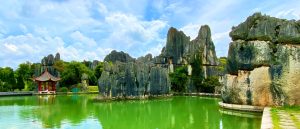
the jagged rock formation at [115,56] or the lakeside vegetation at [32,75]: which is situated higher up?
the jagged rock formation at [115,56]

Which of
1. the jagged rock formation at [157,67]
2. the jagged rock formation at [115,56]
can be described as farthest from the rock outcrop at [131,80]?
the jagged rock formation at [115,56]

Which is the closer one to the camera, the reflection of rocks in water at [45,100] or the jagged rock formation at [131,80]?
the reflection of rocks in water at [45,100]

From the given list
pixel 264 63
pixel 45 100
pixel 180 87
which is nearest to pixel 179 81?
pixel 180 87

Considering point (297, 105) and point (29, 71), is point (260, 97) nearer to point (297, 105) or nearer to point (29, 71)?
point (297, 105)

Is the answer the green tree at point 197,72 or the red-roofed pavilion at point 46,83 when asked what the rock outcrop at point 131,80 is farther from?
the red-roofed pavilion at point 46,83

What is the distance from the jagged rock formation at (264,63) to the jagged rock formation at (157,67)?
17688 millimetres

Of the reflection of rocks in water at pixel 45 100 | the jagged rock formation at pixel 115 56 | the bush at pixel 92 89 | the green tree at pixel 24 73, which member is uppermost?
the jagged rock formation at pixel 115 56

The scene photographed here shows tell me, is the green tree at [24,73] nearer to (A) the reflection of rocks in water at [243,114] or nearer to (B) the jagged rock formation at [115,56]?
(B) the jagged rock formation at [115,56]

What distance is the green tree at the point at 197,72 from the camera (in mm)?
57031

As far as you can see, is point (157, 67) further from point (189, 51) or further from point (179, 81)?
point (189, 51)

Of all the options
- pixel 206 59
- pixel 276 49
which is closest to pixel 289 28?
pixel 276 49

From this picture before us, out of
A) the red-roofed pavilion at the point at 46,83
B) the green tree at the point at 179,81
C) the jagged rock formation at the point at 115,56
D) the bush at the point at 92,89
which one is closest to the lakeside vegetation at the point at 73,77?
the green tree at the point at 179,81

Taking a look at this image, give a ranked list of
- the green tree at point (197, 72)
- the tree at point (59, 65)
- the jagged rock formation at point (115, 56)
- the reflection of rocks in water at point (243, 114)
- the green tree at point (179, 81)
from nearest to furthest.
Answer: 1. the reflection of rocks in water at point (243, 114)
2. the green tree at point (197, 72)
3. the green tree at point (179, 81)
4. the jagged rock formation at point (115, 56)
5. the tree at point (59, 65)

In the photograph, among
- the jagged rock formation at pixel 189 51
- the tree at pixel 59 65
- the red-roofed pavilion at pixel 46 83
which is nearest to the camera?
the jagged rock formation at pixel 189 51
